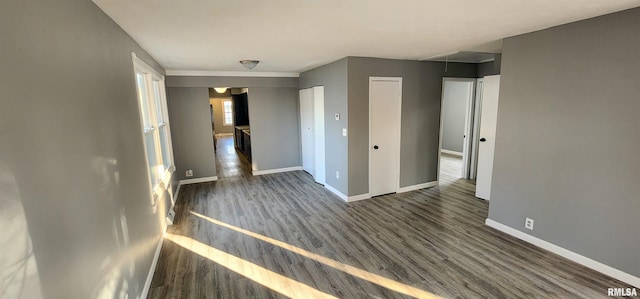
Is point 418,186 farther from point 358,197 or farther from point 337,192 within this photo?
point 337,192

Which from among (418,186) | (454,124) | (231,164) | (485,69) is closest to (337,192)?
(418,186)

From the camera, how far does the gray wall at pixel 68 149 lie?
0.97 meters

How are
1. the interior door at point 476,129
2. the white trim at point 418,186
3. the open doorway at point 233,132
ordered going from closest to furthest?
the white trim at point 418,186
the interior door at point 476,129
the open doorway at point 233,132

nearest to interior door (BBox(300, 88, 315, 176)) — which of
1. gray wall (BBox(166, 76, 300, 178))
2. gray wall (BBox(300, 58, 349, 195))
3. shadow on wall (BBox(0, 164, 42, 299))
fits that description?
gray wall (BBox(166, 76, 300, 178))

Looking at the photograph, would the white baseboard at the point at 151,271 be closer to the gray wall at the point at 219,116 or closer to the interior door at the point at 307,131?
the interior door at the point at 307,131

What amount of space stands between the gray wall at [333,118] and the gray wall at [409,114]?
116 millimetres

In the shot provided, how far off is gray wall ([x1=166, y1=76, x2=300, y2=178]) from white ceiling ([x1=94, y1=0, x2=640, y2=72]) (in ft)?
6.39

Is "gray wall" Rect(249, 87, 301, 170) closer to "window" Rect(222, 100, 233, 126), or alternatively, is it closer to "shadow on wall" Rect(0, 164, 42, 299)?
"shadow on wall" Rect(0, 164, 42, 299)

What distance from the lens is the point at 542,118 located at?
9.37ft

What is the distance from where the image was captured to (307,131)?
6.09m

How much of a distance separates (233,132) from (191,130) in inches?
227

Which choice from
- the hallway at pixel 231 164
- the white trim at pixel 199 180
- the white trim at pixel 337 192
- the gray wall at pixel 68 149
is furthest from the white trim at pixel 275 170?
the gray wall at pixel 68 149

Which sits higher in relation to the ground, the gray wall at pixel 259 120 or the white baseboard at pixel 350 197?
the gray wall at pixel 259 120

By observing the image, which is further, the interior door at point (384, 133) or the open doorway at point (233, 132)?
the open doorway at point (233, 132)
